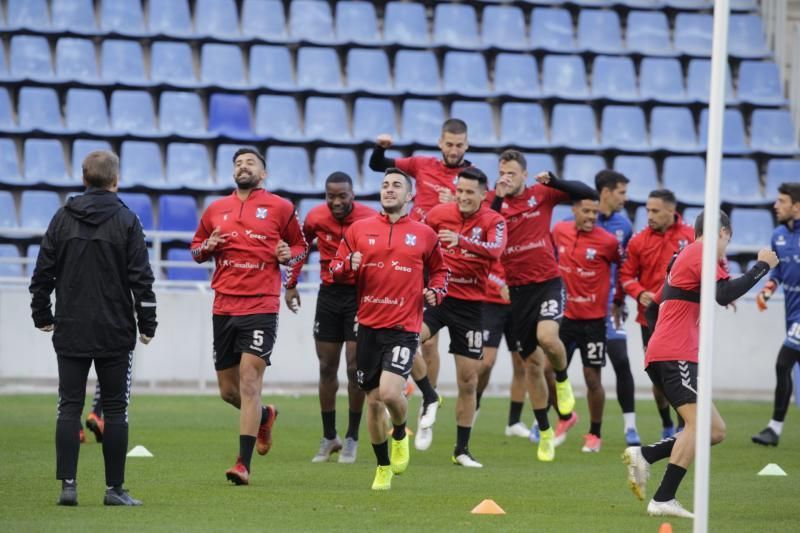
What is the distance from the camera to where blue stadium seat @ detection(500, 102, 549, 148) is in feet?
71.9

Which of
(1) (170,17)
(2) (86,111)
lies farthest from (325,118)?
(2) (86,111)

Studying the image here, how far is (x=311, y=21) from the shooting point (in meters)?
22.8

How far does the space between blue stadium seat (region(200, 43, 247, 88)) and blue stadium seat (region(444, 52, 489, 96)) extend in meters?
3.30

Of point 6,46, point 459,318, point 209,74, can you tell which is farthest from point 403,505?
point 6,46

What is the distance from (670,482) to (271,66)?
1456 cm

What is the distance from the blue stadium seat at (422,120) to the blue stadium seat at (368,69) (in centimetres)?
58

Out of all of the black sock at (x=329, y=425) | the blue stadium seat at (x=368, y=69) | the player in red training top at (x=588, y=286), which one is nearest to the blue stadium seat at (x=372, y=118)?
the blue stadium seat at (x=368, y=69)

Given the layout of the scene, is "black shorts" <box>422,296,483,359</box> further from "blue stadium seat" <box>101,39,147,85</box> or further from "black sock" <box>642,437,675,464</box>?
"blue stadium seat" <box>101,39,147,85</box>

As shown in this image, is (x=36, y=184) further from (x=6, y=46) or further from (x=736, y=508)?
(x=736, y=508)

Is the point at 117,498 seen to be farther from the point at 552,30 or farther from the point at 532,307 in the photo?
the point at 552,30

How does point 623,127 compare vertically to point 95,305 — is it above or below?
above

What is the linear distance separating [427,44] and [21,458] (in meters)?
13.1

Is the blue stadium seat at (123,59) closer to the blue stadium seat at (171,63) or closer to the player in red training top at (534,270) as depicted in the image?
the blue stadium seat at (171,63)

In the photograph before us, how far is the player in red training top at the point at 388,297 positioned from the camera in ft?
32.9
